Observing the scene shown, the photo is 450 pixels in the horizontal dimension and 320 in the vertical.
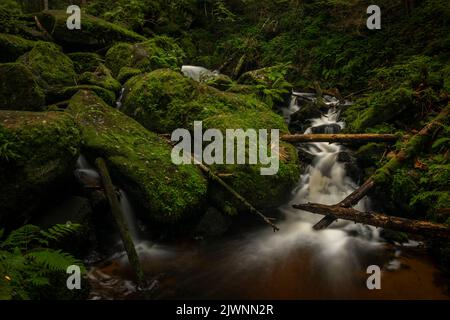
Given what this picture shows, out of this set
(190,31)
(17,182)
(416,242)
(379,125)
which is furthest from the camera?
(190,31)

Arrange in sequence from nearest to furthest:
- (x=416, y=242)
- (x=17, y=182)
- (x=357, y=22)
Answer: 1. (x=17, y=182)
2. (x=416, y=242)
3. (x=357, y=22)

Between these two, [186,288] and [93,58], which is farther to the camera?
[93,58]

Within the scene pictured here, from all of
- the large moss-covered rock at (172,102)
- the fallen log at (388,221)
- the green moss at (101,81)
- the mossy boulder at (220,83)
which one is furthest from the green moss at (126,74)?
the fallen log at (388,221)

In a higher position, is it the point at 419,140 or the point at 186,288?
the point at 419,140

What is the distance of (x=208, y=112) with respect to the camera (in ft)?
25.4

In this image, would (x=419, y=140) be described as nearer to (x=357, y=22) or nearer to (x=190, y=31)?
(x=357, y=22)

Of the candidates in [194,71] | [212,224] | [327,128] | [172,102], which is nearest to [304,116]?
[327,128]

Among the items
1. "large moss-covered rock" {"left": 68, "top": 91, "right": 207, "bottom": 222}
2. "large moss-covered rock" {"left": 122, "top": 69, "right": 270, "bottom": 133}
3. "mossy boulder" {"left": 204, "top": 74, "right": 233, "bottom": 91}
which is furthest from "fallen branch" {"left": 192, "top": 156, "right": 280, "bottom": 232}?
"mossy boulder" {"left": 204, "top": 74, "right": 233, "bottom": 91}

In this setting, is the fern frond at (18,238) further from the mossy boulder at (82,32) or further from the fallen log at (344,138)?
the mossy boulder at (82,32)

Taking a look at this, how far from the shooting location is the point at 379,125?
7.92 meters

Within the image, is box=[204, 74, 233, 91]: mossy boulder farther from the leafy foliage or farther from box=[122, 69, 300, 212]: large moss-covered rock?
the leafy foliage

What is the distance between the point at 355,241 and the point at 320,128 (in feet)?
12.0

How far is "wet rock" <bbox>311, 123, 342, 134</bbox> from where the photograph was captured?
882 centimetres

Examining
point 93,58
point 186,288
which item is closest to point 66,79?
point 93,58
